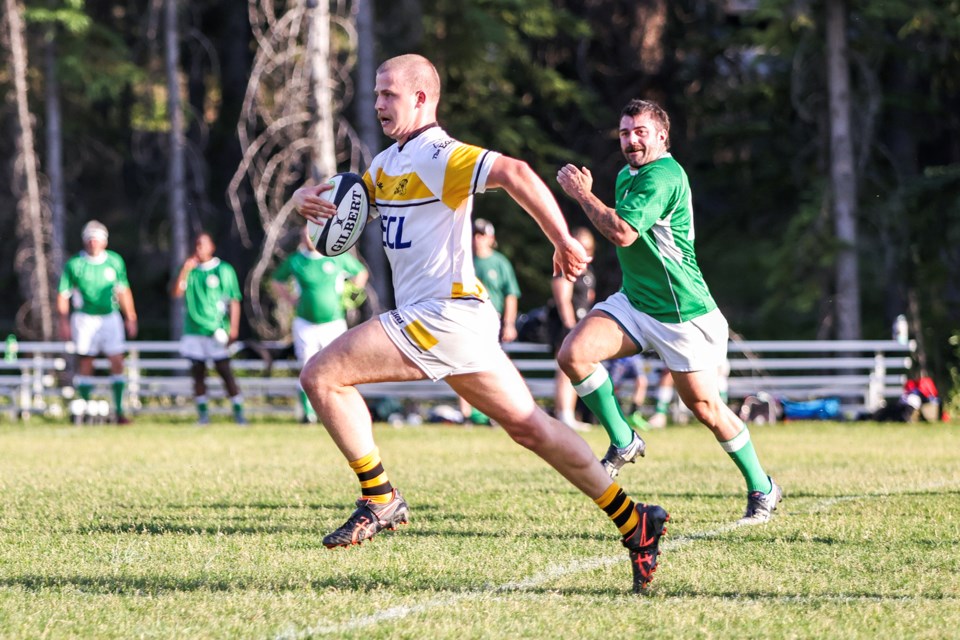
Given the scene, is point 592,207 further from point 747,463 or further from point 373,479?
point 747,463

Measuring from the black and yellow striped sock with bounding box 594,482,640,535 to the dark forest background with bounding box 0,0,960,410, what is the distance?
15.1m

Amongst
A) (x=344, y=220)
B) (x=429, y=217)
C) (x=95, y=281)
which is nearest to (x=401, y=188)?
(x=429, y=217)

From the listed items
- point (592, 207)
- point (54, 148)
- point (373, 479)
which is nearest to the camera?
point (373, 479)

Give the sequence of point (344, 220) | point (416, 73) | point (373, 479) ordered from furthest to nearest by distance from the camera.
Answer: point (373, 479) → point (344, 220) → point (416, 73)

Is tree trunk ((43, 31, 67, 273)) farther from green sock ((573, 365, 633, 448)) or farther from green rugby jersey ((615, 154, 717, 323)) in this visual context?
green rugby jersey ((615, 154, 717, 323))

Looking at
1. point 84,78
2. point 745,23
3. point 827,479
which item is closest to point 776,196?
point 745,23

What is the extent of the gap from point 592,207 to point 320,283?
9666 millimetres

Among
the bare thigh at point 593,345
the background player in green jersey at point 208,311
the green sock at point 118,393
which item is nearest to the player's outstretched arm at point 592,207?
the bare thigh at point 593,345

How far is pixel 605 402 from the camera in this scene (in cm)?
809

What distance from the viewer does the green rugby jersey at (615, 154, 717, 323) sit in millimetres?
7398

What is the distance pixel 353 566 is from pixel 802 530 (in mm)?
2428

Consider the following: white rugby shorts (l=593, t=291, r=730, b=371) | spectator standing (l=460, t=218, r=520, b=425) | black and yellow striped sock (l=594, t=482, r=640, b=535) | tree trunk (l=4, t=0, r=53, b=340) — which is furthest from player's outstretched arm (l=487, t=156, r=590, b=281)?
tree trunk (l=4, t=0, r=53, b=340)

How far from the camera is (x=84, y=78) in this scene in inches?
1015

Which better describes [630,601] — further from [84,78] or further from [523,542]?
[84,78]
